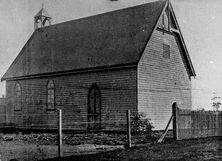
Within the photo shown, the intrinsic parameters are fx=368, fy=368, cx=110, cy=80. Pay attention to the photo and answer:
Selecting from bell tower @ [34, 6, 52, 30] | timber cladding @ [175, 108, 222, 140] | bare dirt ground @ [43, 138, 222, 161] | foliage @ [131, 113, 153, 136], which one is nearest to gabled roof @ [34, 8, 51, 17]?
bell tower @ [34, 6, 52, 30]

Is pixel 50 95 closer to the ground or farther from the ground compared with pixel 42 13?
closer to the ground

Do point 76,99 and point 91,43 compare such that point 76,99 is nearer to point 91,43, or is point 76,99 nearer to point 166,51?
point 91,43

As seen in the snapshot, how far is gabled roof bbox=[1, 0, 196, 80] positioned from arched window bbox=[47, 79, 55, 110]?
106 centimetres

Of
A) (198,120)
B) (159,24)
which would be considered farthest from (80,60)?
(198,120)

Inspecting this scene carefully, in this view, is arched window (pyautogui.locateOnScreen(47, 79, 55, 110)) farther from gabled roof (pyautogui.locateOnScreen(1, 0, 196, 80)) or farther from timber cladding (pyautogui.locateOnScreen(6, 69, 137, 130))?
gabled roof (pyautogui.locateOnScreen(1, 0, 196, 80))

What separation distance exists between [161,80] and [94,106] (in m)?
5.04

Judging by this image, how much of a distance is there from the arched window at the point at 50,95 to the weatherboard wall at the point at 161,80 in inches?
321

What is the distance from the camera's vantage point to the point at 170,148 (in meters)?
13.9

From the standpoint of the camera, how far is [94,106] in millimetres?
25406

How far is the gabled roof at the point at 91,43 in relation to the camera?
24.5 metres

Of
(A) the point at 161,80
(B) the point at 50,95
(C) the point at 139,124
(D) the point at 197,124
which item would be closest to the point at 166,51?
(A) the point at 161,80

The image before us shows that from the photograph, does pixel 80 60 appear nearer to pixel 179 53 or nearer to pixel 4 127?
pixel 179 53

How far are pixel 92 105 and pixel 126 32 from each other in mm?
5609

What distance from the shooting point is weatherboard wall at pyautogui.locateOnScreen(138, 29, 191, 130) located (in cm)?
2403
